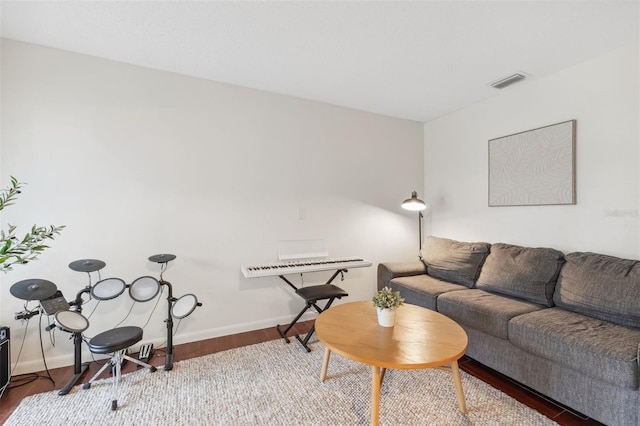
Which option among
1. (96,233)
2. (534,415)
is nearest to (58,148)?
(96,233)

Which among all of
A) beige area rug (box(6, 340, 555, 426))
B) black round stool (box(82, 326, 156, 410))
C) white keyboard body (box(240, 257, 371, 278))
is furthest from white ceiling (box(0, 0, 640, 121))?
beige area rug (box(6, 340, 555, 426))

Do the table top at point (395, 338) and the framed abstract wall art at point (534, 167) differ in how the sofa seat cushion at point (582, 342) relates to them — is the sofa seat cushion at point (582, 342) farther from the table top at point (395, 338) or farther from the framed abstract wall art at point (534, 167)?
the framed abstract wall art at point (534, 167)

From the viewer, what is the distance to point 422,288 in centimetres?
280

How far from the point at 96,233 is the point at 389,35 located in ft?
9.27

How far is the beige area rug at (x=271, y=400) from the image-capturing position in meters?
1.69

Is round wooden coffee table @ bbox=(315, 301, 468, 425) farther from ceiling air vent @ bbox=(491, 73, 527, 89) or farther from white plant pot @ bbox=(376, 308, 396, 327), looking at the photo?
ceiling air vent @ bbox=(491, 73, 527, 89)

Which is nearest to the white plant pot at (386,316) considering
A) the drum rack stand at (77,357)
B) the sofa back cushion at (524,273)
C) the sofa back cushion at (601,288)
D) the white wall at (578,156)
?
the sofa back cushion at (524,273)

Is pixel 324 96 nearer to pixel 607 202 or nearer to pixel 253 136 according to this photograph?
pixel 253 136

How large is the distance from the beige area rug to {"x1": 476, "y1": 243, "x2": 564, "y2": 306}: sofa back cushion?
0.85 meters

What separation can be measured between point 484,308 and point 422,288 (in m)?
0.64

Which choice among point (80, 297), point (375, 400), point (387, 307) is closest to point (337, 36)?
point (387, 307)

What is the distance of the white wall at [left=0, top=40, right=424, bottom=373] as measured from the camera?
2.20 m

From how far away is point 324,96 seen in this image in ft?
10.4

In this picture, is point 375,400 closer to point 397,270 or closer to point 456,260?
point 397,270
